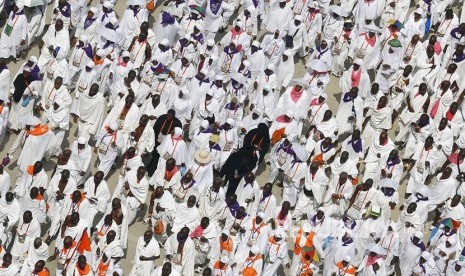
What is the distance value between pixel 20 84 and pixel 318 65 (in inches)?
270

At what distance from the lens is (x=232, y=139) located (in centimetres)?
2600

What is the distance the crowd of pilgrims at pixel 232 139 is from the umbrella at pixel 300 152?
6 cm

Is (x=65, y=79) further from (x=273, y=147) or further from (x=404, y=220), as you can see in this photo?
(x=404, y=220)

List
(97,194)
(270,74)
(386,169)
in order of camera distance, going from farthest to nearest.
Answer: (270,74), (386,169), (97,194)

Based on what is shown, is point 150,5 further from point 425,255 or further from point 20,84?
point 425,255

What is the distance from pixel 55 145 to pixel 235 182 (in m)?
4.15

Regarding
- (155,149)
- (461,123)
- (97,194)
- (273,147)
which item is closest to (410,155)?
(461,123)

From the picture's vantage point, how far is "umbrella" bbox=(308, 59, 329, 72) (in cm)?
2789

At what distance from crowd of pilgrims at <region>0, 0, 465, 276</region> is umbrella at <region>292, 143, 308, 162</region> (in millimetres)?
57

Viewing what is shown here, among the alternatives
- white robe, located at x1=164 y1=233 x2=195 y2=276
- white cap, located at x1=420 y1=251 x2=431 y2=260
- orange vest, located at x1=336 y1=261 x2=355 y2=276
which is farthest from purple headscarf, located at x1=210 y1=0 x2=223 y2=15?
white cap, located at x1=420 y1=251 x2=431 y2=260

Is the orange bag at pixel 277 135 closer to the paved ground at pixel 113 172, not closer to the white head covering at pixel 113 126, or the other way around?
the paved ground at pixel 113 172

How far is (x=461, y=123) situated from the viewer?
91.8 ft

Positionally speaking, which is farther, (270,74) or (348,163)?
(270,74)

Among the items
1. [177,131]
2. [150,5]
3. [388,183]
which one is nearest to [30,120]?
[177,131]
